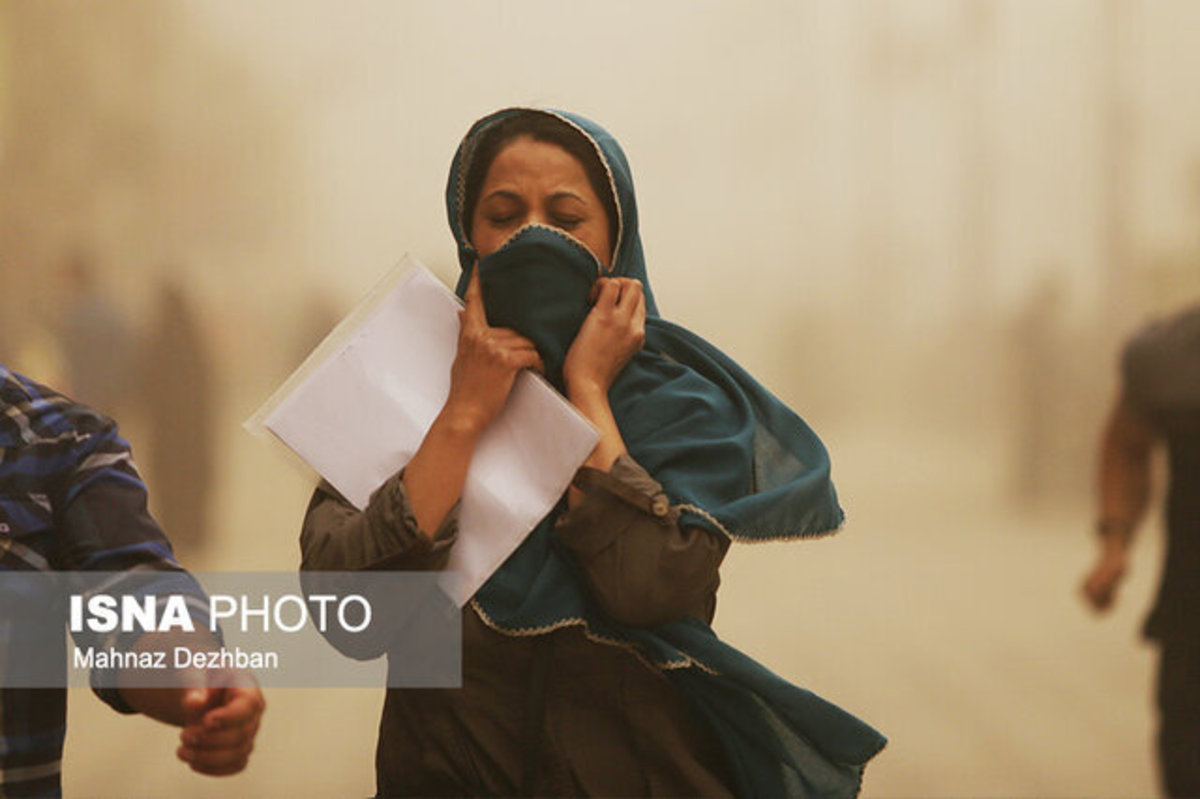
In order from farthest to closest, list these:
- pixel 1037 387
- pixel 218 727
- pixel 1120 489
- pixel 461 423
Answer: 1. pixel 1037 387
2. pixel 461 423
3. pixel 1120 489
4. pixel 218 727

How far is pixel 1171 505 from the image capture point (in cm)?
90

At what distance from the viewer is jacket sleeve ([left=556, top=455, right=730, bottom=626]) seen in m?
1.01

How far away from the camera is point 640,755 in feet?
3.55

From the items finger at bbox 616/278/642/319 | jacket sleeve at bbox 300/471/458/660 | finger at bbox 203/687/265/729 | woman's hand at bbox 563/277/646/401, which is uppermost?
finger at bbox 616/278/642/319

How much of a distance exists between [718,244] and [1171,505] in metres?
0.70

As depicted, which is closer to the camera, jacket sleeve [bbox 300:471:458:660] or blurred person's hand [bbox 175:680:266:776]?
blurred person's hand [bbox 175:680:266:776]

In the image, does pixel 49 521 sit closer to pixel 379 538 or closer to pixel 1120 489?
pixel 379 538

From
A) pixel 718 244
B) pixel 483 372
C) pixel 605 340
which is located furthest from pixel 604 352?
pixel 718 244

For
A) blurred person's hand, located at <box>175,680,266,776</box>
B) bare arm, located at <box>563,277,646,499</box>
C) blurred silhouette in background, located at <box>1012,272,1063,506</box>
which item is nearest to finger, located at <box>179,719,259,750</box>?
blurred person's hand, located at <box>175,680,266,776</box>

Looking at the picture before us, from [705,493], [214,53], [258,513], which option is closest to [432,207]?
[214,53]

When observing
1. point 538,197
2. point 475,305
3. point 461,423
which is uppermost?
point 538,197

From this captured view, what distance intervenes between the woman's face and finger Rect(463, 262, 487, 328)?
33mm

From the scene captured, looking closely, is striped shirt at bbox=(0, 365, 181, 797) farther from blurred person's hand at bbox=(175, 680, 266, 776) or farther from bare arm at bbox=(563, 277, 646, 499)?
bare arm at bbox=(563, 277, 646, 499)

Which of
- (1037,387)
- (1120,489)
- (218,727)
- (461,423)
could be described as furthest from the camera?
(1037,387)
